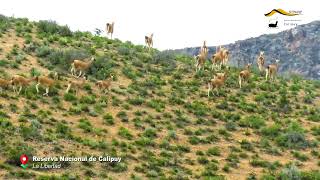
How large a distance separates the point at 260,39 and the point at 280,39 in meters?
6.22

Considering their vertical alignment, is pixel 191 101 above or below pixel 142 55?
below

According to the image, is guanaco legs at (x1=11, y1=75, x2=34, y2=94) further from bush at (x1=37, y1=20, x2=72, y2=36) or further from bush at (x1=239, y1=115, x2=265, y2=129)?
bush at (x1=37, y1=20, x2=72, y2=36)

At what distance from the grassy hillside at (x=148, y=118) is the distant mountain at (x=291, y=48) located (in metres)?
70.7

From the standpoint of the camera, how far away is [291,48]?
118188mm

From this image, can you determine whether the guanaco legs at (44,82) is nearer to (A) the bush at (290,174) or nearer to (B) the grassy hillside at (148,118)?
(B) the grassy hillside at (148,118)

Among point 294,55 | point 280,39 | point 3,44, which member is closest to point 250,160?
point 3,44

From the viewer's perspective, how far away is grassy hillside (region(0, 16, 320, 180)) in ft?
70.5

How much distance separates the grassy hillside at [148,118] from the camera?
21484 mm

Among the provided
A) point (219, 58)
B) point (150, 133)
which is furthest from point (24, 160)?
point (219, 58)

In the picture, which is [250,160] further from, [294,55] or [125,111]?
[294,55]

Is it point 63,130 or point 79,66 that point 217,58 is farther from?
point 63,130

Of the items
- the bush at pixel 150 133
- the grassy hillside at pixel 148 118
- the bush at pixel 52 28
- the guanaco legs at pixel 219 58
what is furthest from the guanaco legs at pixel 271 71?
the bush at pixel 52 28

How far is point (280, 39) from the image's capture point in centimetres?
12475

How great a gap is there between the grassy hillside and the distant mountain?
70.7 meters
